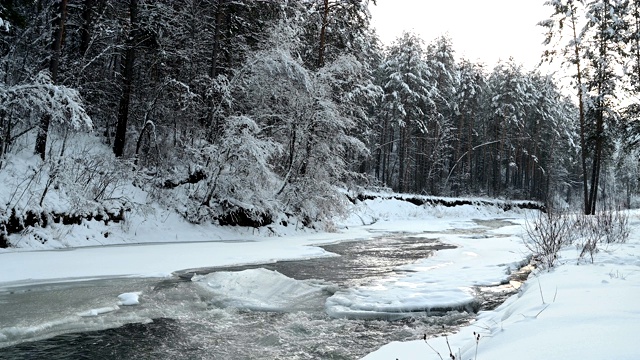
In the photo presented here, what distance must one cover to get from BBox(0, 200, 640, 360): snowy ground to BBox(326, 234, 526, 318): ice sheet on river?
16mm

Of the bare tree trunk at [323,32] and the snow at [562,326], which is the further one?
the bare tree trunk at [323,32]

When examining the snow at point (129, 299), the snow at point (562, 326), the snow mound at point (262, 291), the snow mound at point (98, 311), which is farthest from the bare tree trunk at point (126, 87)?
the snow at point (562, 326)

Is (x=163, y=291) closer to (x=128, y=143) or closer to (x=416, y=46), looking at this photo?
(x=128, y=143)

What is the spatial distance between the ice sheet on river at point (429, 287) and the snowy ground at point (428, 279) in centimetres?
2

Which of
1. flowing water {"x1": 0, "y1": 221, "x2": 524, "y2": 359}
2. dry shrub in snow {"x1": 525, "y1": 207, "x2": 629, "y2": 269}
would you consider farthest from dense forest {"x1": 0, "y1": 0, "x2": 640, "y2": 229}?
flowing water {"x1": 0, "y1": 221, "x2": 524, "y2": 359}

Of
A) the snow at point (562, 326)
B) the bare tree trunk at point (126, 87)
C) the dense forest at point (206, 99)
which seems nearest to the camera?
the snow at point (562, 326)

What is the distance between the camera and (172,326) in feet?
15.5

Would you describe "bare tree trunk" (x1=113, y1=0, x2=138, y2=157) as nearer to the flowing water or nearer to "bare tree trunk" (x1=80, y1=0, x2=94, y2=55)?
"bare tree trunk" (x1=80, y1=0, x2=94, y2=55)

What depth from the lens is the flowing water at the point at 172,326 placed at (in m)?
4.00

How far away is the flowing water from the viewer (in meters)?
4.00

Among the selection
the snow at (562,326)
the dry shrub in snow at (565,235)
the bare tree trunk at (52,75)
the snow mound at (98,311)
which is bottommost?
the snow mound at (98,311)

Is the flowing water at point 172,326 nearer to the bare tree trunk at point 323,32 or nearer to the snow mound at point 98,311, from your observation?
the snow mound at point 98,311

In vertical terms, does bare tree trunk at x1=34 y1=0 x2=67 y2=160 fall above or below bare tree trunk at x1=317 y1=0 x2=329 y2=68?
below

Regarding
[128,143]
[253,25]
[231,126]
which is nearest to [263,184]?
[231,126]
